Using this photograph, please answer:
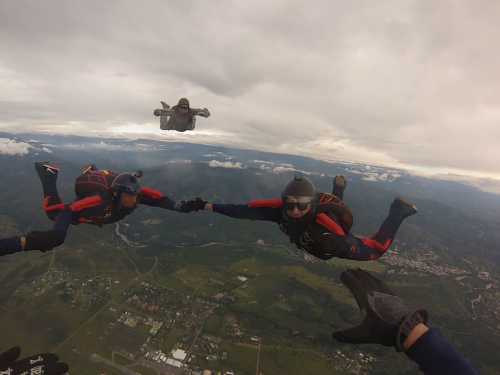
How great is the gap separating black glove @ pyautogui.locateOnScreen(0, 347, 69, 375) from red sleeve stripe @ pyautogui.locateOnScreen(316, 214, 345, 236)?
8.01m

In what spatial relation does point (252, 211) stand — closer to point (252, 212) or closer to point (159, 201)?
point (252, 212)

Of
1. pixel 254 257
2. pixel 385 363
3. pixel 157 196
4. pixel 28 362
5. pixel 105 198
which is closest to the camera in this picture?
pixel 28 362

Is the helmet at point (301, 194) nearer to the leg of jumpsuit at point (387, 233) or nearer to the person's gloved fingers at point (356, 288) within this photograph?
the person's gloved fingers at point (356, 288)

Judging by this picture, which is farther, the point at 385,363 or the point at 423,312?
the point at 385,363

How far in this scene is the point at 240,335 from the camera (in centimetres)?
6631

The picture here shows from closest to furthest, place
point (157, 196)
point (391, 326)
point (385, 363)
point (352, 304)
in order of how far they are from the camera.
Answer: point (391, 326), point (157, 196), point (385, 363), point (352, 304)

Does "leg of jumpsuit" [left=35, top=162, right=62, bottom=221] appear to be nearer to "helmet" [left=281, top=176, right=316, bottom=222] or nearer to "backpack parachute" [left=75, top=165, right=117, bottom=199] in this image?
"backpack parachute" [left=75, top=165, right=117, bottom=199]

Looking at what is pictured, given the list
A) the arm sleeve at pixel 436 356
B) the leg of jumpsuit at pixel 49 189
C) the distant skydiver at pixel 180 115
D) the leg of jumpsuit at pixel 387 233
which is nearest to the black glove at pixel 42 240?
the leg of jumpsuit at pixel 49 189

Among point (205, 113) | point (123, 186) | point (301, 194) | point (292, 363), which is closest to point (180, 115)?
point (205, 113)

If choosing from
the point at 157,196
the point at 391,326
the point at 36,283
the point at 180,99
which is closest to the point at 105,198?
the point at 157,196

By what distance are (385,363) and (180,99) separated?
83.3 m

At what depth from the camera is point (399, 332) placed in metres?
4.19

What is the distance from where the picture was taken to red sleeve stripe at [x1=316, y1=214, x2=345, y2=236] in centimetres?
737

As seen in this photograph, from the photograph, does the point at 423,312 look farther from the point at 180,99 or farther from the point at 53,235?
the point at 180,99
